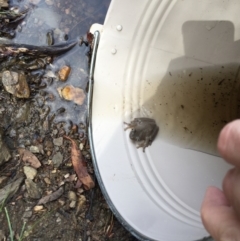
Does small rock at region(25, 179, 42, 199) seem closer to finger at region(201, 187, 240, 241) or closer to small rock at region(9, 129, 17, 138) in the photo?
small rock at region(9, 129, 17, 138)

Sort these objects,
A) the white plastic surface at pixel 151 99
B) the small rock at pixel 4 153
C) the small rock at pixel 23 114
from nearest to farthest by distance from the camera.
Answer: the white plastic surface at pixel 151 99
the small rock at pixel 4 153
the small rock at pixel 23 114

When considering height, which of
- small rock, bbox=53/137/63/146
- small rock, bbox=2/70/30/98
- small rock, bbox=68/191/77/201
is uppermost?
small rock, bbox=2/70/30/98

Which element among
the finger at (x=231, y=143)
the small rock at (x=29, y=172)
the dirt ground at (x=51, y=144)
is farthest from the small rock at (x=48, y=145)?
the finger at (x=231, y=143)

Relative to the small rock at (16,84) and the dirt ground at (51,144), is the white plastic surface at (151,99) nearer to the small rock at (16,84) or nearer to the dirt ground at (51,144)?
the dirt ground at (51,144)

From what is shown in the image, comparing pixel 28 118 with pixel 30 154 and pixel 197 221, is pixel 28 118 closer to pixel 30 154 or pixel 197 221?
pixel 30 154

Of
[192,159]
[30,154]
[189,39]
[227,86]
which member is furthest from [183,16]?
[30,154]

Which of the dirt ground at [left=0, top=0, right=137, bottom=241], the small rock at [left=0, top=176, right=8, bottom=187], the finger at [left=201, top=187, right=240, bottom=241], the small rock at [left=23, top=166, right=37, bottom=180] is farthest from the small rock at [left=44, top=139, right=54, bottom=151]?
the finger at [left=201, top=187, right=240, bottom=241]

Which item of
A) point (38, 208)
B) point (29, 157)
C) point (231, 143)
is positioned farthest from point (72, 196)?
point (231, 143)
